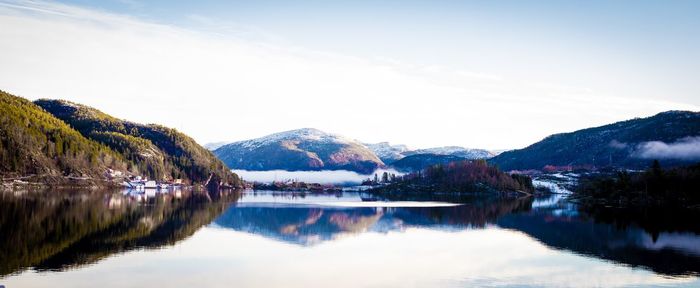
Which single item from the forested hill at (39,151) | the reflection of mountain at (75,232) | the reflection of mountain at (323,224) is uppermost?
the forested hill at (39,151)

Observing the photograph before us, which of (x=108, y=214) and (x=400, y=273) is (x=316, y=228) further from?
(x=400, y=273)

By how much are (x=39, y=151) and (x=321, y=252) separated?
140000 mm

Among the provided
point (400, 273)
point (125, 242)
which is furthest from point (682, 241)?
point (125, 242)

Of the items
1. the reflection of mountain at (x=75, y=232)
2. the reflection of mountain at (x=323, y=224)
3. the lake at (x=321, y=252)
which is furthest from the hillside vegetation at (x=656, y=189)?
the reflection of mountain at (x=75, y=232)

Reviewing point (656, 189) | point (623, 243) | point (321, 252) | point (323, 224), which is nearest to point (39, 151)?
point (323, 224)

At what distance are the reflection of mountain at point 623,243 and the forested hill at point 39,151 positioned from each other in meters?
122

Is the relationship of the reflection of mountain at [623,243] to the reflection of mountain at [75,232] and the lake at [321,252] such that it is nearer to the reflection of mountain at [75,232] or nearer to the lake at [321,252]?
the lake at [321,252]

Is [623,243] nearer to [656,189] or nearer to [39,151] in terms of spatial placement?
[656,189]

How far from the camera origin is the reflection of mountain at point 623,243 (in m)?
51.6

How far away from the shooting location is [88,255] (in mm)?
45156

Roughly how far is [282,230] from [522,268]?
35257 millimetres

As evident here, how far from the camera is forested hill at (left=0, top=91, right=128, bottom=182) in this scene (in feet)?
508

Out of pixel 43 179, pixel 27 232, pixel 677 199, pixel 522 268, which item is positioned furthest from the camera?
pixel 43 179

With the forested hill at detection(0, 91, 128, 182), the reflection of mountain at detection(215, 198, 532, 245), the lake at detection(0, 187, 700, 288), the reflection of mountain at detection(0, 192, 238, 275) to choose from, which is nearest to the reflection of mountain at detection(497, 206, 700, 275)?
the lake at detection(0, 187, 700, 288)
